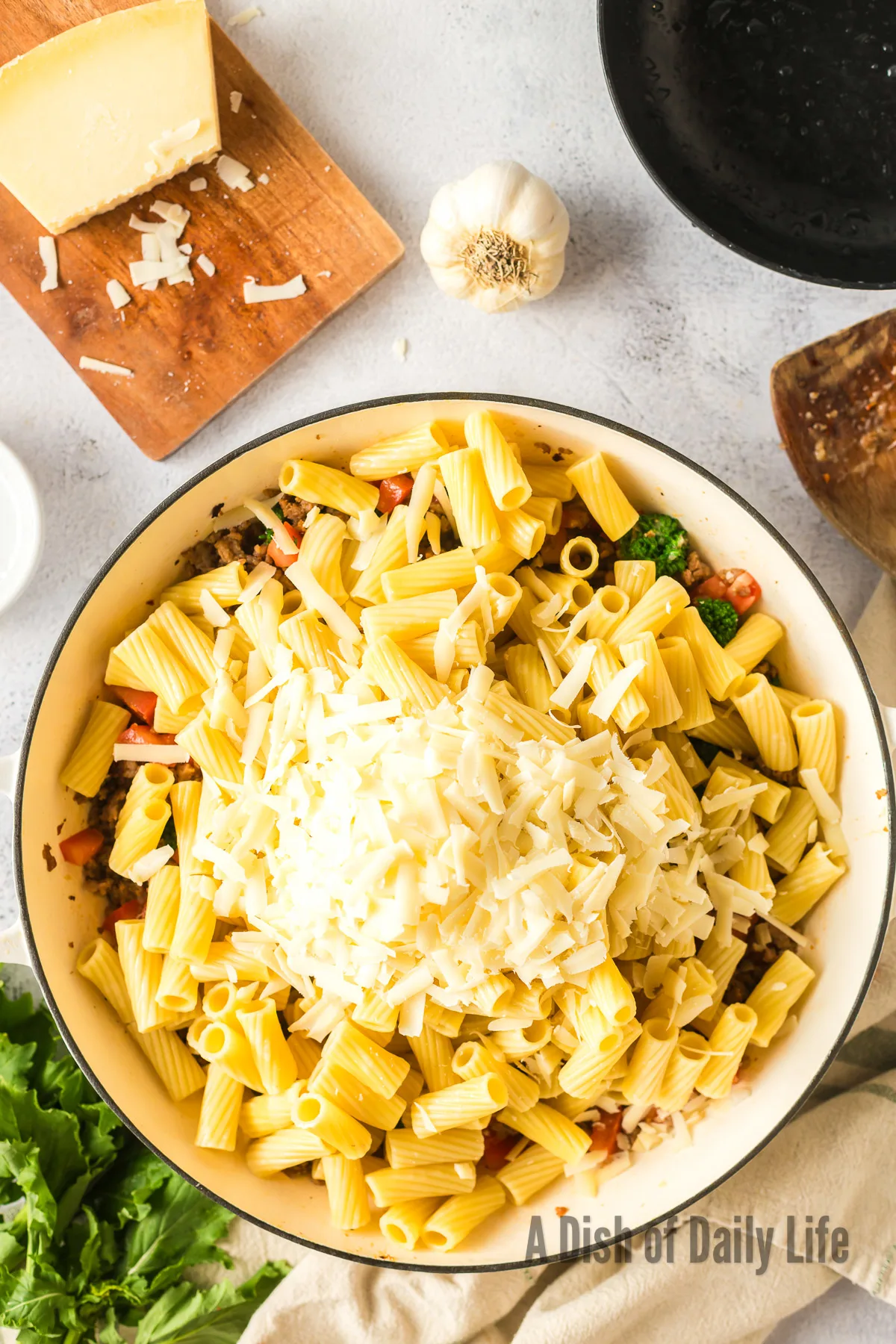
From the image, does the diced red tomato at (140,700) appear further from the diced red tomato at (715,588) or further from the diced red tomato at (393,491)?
the diced red tomato at (715,588)

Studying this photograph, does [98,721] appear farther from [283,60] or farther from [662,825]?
[283,60]

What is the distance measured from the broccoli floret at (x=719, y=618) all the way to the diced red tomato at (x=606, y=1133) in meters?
1.05

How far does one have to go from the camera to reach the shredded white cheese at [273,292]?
2.35 m

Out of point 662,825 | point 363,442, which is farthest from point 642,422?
point 662,825

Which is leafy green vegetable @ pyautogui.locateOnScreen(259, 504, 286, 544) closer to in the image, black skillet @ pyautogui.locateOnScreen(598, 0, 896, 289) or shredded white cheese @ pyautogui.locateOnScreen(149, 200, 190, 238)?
shredded white cheese @ pyautogui.locateOnScreen(149, 200, 190, 238)

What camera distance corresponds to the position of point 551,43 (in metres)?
2.40

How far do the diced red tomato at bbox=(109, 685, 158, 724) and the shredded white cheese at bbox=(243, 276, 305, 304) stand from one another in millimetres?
951

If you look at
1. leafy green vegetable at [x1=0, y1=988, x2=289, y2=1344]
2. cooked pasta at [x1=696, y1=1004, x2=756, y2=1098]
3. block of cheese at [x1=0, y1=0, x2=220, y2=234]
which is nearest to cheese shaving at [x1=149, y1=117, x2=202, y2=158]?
block of cheese at [x1=0, y1=0, x2=220, y2=234]

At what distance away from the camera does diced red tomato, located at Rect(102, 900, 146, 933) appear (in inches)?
86.2

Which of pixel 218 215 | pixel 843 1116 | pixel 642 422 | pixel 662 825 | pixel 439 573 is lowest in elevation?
pixel 843 1116

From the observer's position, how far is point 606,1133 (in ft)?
7.04

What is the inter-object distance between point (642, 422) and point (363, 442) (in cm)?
69

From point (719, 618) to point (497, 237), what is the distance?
0.97 metres

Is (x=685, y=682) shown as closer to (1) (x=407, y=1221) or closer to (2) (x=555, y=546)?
(2) (x=555, y=546)
